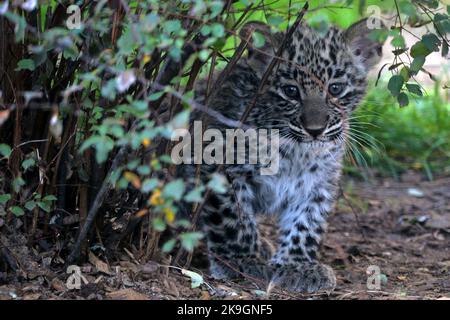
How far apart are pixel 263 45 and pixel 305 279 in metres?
1.52

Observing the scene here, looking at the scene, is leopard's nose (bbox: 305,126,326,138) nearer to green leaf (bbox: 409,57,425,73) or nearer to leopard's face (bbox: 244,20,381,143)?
leopard's face (bbox: 244,20,381,143)

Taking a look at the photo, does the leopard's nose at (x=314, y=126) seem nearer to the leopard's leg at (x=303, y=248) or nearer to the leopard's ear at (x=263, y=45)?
the leopard's ear at (x=263, y=45)

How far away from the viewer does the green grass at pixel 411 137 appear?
835 centimetres

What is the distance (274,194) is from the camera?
18.5 feet

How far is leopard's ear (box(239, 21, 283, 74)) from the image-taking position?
478 cm

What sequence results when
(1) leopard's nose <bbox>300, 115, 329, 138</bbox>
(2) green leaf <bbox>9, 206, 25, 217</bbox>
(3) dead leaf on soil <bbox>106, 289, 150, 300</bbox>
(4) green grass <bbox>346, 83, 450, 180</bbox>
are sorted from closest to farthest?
(2) green leaf <bbox>9, 206, 25, 217</bbox>
(3) dead leaf on soil <bbox>106, 289, 150, 300</bbox>
(1) leopard's nose <bbox>300, 115, 329, 138</bbox>
(4) green grass <bbox>346, 83, 450, 180</bbox>

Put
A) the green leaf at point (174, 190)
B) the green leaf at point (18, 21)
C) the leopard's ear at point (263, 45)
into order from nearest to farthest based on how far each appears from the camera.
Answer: the green leaf at point (174, 190)
the green leaf at point (18, 21)
the leopard's ear at point (263, 45)

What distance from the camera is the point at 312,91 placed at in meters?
5.16

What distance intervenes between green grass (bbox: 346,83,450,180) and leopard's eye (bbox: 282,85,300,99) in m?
3.02

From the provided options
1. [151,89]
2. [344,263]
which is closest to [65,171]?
[151,89]

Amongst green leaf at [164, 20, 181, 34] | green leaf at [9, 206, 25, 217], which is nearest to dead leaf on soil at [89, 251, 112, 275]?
green leaf at [9, 206, 25, 217]

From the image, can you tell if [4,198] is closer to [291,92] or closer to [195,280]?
[195,280]

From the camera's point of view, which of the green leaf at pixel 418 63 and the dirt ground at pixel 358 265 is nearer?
the dirt ground at pixel 358 265

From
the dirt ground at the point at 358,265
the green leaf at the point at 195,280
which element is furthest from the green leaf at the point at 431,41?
the green leaf at the point at 195,280
